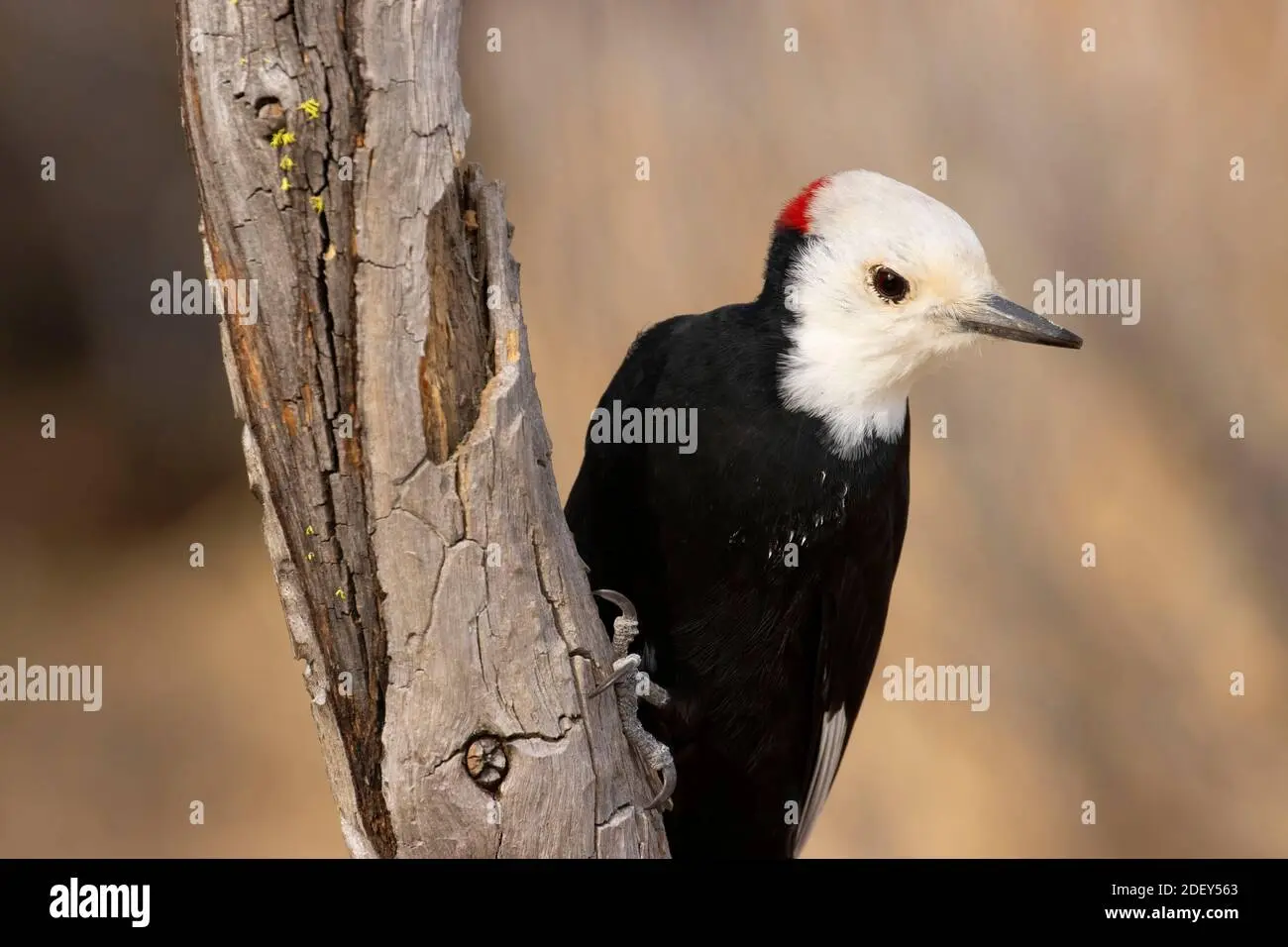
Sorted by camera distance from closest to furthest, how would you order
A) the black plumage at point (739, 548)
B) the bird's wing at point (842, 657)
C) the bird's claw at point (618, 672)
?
the bird's claw at point (618, 672) → the black plumage at point (739, 548) → the bird's wing at point (842, 657)

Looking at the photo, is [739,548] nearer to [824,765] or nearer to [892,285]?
[892,285]

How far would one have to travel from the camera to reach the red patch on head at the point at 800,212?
2.51 meters

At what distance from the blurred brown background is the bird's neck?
2.06 metres

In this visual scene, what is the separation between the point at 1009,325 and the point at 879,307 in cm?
23

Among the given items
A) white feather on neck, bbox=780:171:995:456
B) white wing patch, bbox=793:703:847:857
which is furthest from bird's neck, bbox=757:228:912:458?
white wing patch, bbox=793:703:847:857

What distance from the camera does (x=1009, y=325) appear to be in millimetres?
2307

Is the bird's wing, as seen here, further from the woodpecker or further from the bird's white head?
the bird's white head

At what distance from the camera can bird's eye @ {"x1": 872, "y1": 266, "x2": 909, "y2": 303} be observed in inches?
92.1

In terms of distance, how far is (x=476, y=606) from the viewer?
1925mm

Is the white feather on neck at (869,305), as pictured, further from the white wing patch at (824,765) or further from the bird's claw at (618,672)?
the white wing patch at (824,765)

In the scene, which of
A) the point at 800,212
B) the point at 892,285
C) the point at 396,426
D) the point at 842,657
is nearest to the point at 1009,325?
the point at 892,285

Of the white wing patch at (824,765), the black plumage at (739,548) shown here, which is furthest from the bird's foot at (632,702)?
the white wing patch at (824,765)

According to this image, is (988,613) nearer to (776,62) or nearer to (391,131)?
(776,62)

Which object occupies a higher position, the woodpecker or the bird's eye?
the bird's eye
